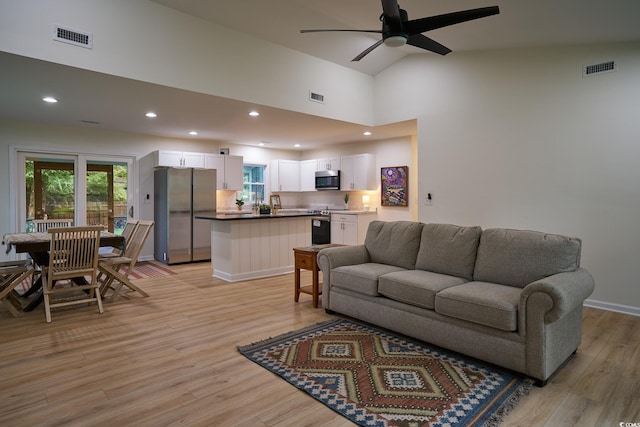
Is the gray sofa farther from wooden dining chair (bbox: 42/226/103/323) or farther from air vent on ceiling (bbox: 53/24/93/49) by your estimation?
air vent on ceiling (bbox: 53/24/93/49)

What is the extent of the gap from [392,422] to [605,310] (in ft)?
11.1

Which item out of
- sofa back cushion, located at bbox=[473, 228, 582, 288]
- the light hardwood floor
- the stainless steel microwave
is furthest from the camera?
the stainless steel microwave

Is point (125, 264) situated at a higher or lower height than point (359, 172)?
lower

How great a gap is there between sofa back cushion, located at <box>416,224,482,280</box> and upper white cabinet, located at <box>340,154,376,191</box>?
410 centimetres

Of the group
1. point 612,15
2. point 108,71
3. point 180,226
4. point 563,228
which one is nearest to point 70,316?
point 108,71

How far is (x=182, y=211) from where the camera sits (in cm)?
673

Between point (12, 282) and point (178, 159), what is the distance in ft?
12.2

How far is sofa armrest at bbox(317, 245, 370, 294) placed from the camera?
3.71m

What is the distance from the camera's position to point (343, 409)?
2.06m

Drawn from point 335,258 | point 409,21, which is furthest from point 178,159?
point 409,21

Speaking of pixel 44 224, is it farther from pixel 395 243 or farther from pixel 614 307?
pixel 614 307

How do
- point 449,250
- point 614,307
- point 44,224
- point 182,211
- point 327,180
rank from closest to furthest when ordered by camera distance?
point 449,250 < point 614,307 < point 44,224 < point 182,211 < point 327,180

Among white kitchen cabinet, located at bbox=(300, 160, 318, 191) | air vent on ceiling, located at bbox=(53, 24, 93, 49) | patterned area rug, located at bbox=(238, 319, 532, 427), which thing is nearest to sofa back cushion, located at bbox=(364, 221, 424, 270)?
patterned area rug, located at bbox=(238, 319, 532, 427)

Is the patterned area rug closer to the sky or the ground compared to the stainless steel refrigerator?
closer to the ground
